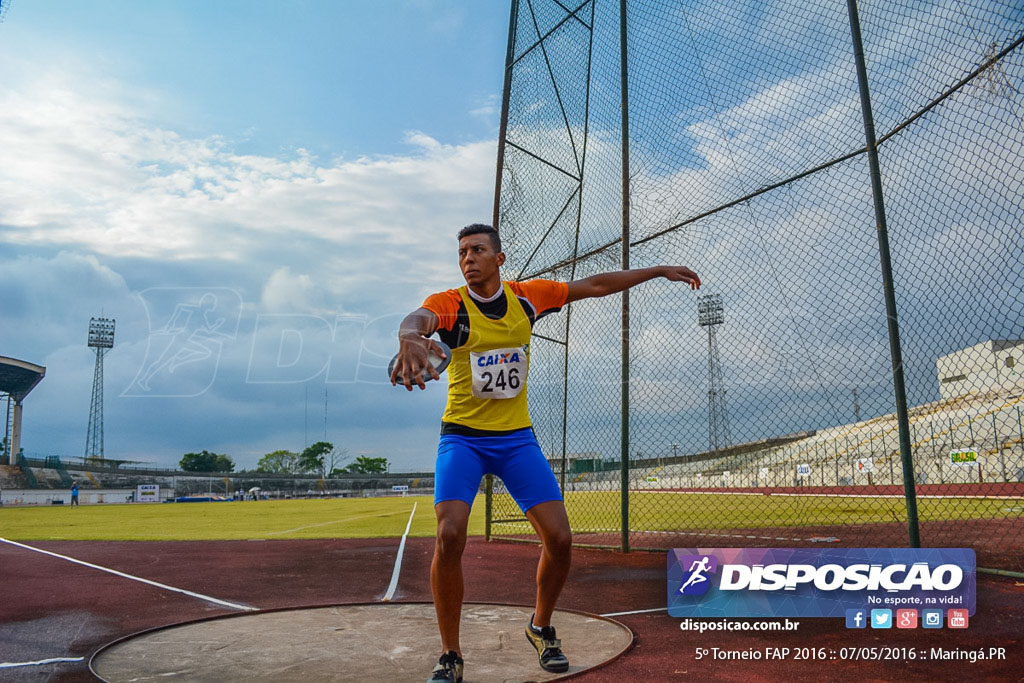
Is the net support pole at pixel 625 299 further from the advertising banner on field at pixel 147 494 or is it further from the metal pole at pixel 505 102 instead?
the advertising banner on field at pixel 147 494

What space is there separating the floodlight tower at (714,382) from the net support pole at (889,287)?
188cm

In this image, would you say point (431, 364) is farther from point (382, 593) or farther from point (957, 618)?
point (382, 593)

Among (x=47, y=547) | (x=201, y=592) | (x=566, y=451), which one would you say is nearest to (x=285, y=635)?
(x=201, y=592)

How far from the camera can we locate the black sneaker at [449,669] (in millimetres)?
3096

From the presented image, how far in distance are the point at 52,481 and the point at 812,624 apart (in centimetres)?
6663

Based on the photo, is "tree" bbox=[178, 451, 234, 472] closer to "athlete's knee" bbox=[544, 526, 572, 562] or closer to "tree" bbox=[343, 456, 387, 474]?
"tree" bbox=[343, 456, 387, 474]

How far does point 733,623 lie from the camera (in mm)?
4320

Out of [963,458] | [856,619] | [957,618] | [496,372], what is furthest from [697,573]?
[963,458]

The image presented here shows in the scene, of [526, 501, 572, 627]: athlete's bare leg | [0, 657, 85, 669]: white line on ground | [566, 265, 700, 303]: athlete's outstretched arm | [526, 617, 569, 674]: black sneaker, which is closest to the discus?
[526, 501, 572, 627]: athlete's bare leg

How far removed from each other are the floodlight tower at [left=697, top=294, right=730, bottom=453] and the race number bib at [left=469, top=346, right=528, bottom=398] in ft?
13.6

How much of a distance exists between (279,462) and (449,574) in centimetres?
11108

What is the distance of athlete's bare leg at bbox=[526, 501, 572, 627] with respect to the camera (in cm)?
355

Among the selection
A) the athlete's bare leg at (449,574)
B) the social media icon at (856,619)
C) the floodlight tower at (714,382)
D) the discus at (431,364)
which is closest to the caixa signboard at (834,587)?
the social media icon at (856,619)

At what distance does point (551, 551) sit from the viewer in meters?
A: 3.58
